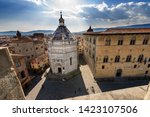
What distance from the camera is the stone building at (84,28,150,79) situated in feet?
61.9

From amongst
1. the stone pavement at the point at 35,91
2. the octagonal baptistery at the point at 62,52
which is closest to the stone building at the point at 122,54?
the octagonal baptistery at the point at 62,52

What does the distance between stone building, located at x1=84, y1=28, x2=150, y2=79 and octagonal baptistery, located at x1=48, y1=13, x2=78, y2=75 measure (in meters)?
5.92

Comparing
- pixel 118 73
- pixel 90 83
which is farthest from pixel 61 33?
pixel 118 73

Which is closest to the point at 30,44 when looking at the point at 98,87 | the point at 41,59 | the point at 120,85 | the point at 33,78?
the point at 41,59

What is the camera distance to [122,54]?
65.8ft

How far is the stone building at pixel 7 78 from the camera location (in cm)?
213

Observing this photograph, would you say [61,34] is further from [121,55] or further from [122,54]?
[122,54]

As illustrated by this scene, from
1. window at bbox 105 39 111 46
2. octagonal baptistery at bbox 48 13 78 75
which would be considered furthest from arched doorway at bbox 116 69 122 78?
octagonal baptistery at bbox 48 13 78 75

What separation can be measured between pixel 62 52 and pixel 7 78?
1974cm

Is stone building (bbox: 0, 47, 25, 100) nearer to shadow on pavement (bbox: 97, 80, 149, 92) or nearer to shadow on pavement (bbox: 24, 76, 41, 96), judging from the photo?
shadow on pavement (bbox: 24, 76, 41, 96)

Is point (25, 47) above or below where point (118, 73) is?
above

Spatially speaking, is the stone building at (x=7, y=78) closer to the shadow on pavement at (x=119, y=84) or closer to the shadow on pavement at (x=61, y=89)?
the shadow on pavement at (x=61, y=89)

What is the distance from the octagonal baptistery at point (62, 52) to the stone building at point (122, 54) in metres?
5.92

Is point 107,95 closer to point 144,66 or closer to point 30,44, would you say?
point 144,66
